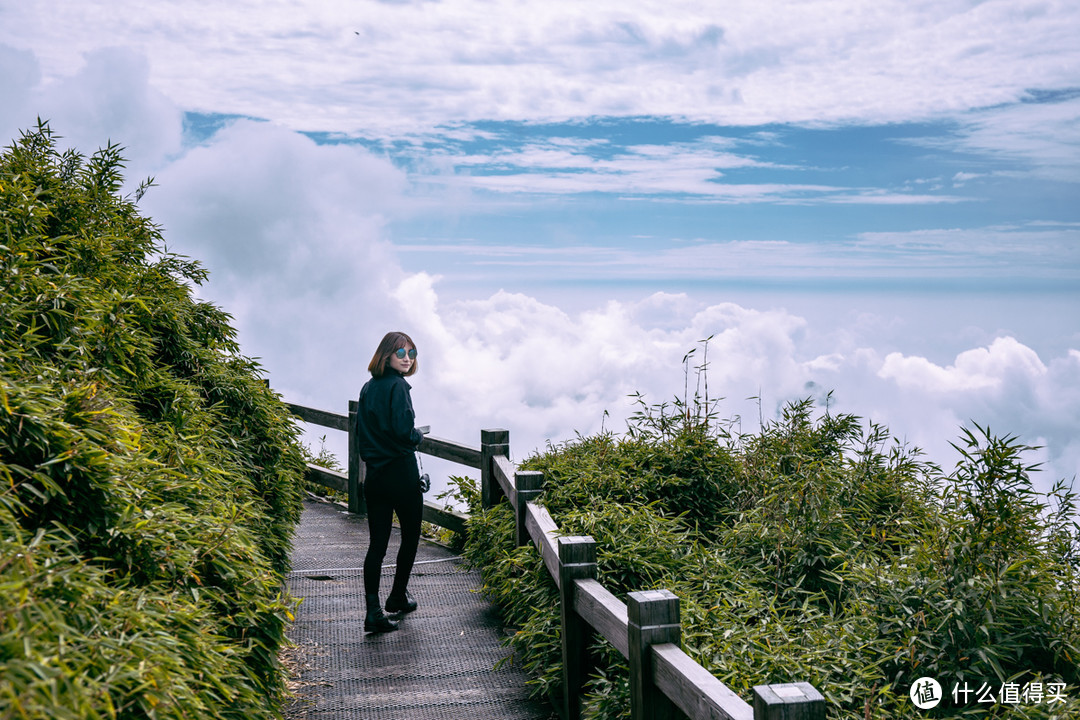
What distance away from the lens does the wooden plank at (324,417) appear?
9234 millimetres

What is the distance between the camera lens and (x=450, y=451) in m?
7.89

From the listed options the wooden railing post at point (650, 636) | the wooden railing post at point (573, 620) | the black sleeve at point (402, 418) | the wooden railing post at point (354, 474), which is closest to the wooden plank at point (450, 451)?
the wooden railing post at point (354, 474)

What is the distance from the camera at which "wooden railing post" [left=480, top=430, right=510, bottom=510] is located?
7.21 meters

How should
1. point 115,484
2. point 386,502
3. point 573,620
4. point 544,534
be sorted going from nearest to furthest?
point 115,484 → point 573,620 → point 544,534 → point 386,502

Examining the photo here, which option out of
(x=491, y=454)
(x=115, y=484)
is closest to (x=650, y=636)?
(x=115, y=484)

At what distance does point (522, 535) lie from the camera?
5984 millimetres

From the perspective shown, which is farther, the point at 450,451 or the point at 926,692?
the point at 450,451

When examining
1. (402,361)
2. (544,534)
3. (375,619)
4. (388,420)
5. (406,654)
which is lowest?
(406,654)

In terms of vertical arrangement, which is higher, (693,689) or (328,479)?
(328,479)

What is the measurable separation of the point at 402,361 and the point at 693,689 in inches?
132

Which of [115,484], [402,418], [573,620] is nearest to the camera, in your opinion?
[115,484]

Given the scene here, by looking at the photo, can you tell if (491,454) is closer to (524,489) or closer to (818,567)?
(524,489)

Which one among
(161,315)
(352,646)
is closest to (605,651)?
(352,646)

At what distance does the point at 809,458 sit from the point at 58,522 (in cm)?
570
